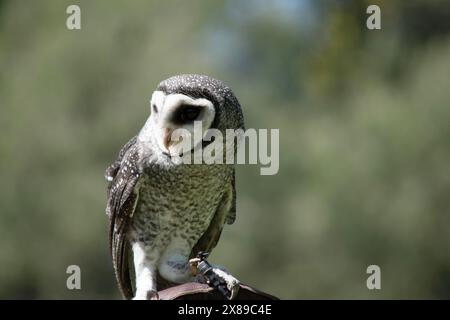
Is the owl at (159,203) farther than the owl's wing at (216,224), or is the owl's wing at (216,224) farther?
the owl's wing at (216,224)

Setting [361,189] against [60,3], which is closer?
[361,189]

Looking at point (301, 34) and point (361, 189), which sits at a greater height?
point (301, 34)

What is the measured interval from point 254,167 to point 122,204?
377 inches

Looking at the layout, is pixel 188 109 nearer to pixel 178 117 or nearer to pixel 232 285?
pixel 178 117

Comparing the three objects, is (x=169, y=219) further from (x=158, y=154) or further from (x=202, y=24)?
(x=202, y=24)

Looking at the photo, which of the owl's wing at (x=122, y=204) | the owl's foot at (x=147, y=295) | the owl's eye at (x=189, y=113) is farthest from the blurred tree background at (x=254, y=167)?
the owl's eye at (x=189, y=113)

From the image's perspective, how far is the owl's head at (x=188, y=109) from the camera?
3.70 metres

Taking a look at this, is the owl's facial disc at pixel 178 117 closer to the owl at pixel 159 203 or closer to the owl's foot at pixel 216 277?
the owl at pixel 159 203

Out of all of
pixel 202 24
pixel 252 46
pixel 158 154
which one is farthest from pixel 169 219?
pixel 252 46

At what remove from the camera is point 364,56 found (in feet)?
58.3

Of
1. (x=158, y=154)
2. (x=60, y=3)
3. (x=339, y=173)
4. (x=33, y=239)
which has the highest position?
(x=60, y=3)

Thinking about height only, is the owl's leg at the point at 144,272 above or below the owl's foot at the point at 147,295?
above

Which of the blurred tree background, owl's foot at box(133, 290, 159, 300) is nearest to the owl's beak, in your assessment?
owl's foot at box(133, 290, 159, 300)
